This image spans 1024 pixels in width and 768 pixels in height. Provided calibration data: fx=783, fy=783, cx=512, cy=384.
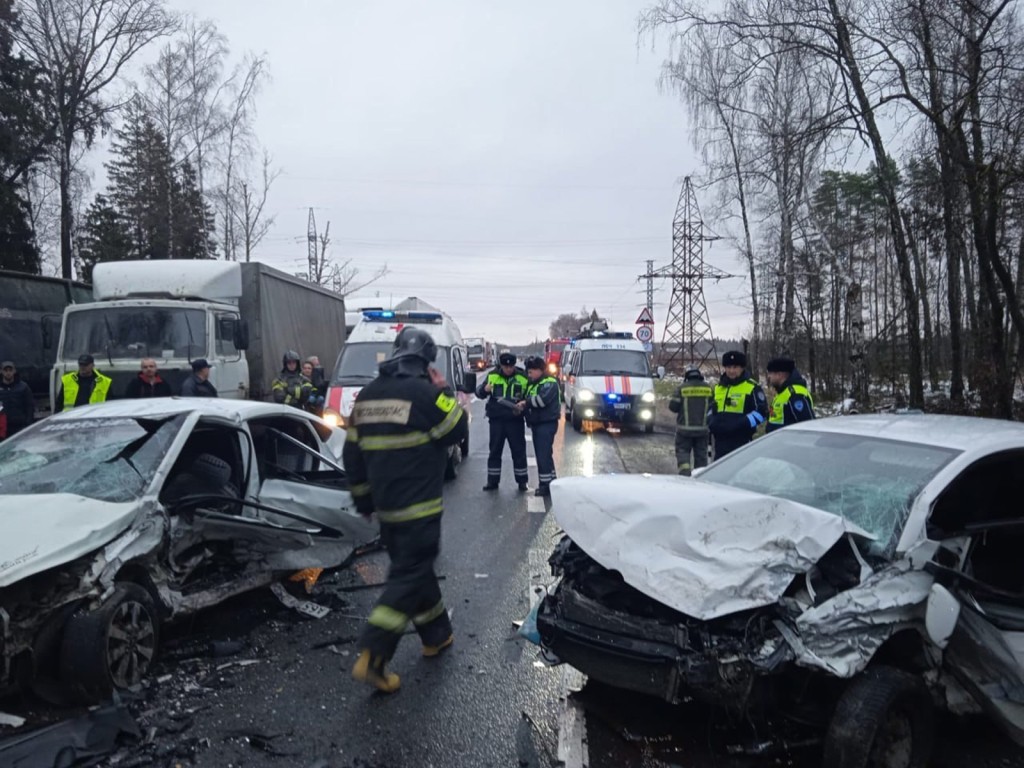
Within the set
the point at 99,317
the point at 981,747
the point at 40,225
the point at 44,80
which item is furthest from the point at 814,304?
the point at 40,225

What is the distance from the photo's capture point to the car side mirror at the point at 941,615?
3281mm

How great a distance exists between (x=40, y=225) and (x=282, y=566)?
1280 inches

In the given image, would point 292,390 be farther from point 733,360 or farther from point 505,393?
point 733,360

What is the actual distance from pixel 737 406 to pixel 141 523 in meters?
5.61

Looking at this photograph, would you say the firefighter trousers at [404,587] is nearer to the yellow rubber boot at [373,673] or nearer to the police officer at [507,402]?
the yellow rubber boot at [373,673]

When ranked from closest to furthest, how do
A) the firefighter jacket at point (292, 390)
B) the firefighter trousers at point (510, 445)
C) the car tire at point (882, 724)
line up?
the car tire at point (882, 724)
the firefighter trousers at point (510, 445)
the firefighter jacket at point (292, 390)

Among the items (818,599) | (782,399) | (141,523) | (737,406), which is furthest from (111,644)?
(737,406)

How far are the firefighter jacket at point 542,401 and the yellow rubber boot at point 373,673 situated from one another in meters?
5.57

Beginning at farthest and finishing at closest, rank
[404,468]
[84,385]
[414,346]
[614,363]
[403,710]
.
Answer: [614,363], [84,385], [414,346], [404,468], [403,710]

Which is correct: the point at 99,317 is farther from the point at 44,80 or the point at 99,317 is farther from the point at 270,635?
the point at 44,80

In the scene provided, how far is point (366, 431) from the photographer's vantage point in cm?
441

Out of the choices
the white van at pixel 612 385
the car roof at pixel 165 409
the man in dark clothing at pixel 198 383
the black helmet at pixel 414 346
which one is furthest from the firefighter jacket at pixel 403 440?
the white van at pixel 612 385

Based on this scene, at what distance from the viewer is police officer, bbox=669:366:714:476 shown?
913cm

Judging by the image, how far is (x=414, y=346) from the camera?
463 cm
